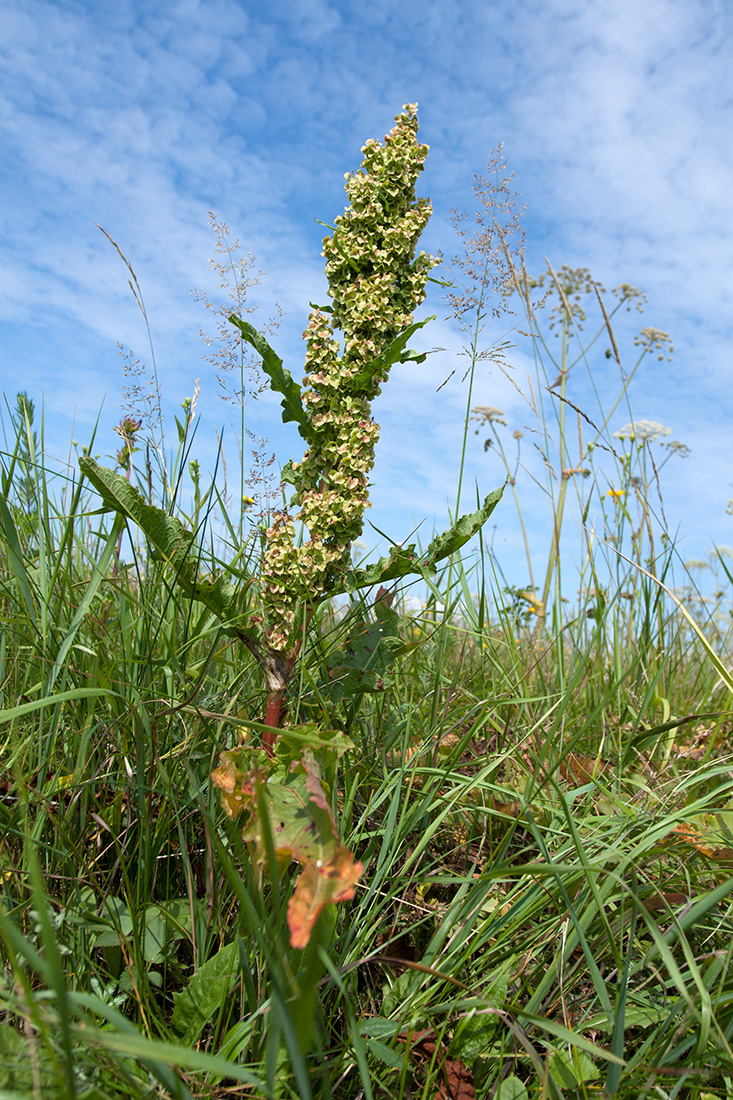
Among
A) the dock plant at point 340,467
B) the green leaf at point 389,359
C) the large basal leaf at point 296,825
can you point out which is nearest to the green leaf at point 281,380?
the dock plant at point 340,467

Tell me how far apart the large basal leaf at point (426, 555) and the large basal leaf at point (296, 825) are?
0.54 metres

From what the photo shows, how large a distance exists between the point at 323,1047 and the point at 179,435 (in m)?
1.75

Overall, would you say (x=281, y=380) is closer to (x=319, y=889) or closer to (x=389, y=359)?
(x=389, y=359)

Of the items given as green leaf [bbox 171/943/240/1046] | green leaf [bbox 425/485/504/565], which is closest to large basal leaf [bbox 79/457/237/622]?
green leaf [bbox 425/485/504/565]

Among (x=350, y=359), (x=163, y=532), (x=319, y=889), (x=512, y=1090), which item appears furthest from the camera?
(x=350, y=359)

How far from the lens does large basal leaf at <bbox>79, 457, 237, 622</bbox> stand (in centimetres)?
169

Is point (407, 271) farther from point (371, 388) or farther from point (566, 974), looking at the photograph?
point (566, 974)

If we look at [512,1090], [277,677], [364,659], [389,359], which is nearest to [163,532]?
[277,677]

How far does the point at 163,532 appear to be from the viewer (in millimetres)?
1762

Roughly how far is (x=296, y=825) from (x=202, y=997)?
405 millimetres

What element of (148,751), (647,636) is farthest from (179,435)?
(647,636)

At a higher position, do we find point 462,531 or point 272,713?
point 462,531

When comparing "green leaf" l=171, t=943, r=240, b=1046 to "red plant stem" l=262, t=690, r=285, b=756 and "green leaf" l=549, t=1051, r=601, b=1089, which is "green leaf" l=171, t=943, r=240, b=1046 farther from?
"green leaf" l=549, t=1051, r=601, b=1089

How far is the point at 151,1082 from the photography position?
1.18 meters
